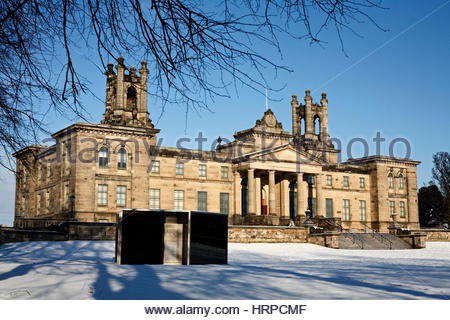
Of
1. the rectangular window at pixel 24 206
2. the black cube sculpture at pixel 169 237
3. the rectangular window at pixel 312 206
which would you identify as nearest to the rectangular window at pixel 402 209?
the rectangular window at pixel 312 206

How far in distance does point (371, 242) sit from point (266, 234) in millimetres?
9071

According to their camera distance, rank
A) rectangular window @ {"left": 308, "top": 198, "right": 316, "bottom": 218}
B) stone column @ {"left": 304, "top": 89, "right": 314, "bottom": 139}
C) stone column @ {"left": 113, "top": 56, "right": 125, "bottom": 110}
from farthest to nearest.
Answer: stone column @ {"left": 304, "top": 89, "right": 314, "bottom": 139} → rectangular window @ {"left": 308, "top": 198, "right": 316, "bottom": 218} → stone column @ {"left": 113, "top": 56, "right": 125, "bottom": 110}

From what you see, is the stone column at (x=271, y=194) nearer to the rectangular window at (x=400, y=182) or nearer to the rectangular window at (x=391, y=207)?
the rectangular window at (x=391, y=207)

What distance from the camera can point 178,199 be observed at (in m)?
49.3

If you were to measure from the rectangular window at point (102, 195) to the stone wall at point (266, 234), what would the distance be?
1149 centimetres

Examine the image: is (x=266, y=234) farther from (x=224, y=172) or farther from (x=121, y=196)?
(x=121, y=196)

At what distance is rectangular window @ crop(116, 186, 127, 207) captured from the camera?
44625 mm

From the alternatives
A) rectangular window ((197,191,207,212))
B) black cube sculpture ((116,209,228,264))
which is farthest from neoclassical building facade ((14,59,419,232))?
black cube sculpture ((116,209,228,264))

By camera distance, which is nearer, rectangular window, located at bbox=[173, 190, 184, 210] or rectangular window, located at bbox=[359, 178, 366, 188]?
rectangular window, located at bbox=[173, 190, 184, 210]

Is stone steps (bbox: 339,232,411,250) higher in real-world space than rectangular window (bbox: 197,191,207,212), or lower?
lower

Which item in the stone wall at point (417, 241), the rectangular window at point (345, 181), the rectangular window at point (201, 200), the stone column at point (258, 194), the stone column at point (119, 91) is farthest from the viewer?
the rectangular window at point (345, 181)

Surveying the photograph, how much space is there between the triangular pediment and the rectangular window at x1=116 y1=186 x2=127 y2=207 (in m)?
12.4

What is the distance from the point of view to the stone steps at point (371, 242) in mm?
40969

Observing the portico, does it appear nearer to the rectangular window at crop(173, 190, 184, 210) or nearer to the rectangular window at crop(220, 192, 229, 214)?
the rectangular window at crop(220, 192, 229, 214)
